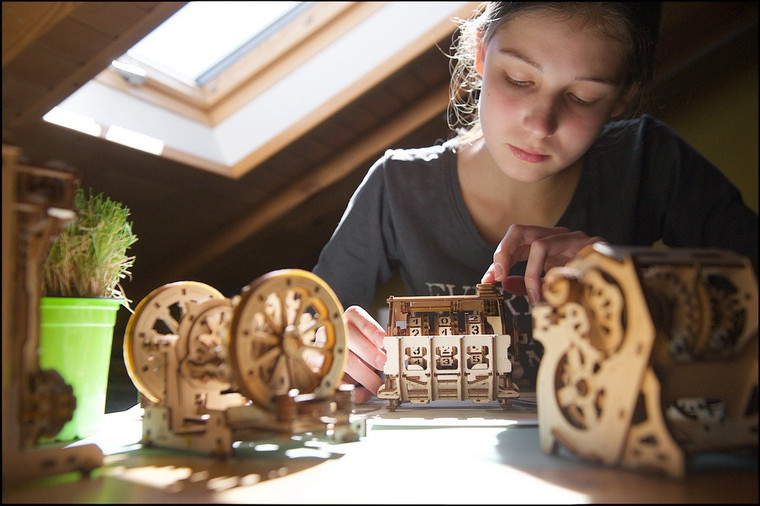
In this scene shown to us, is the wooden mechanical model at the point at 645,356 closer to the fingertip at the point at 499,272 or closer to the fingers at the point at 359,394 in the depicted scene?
the fingertip at the point at 499,272

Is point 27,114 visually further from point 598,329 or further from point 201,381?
point 598,329

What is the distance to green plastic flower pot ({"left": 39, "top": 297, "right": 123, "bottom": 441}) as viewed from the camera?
3.42ft

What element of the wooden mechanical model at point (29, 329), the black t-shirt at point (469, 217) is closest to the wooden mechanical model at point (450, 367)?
the black t-shirt at point (469, 217)

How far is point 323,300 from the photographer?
1023mm

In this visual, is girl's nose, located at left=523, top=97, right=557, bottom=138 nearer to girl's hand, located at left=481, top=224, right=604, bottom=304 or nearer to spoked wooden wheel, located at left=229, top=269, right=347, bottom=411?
girl's hand, located at left=481, top=224, right=604, bottom=304

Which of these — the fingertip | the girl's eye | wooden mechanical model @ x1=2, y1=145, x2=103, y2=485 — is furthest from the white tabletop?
the girl's eye

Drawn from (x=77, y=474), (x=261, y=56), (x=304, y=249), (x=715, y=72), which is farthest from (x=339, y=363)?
(x=715, y=72)

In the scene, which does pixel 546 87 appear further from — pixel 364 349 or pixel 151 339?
pixel 151 339

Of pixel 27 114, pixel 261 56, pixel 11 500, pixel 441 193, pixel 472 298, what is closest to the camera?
pixel 11 500

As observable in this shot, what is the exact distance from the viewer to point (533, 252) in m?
1.30

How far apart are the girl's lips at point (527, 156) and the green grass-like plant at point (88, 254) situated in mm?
871

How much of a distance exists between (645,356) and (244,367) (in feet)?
1.70

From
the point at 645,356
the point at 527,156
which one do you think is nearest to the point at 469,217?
the point at 527,156

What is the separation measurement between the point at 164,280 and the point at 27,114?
3.98 ft
